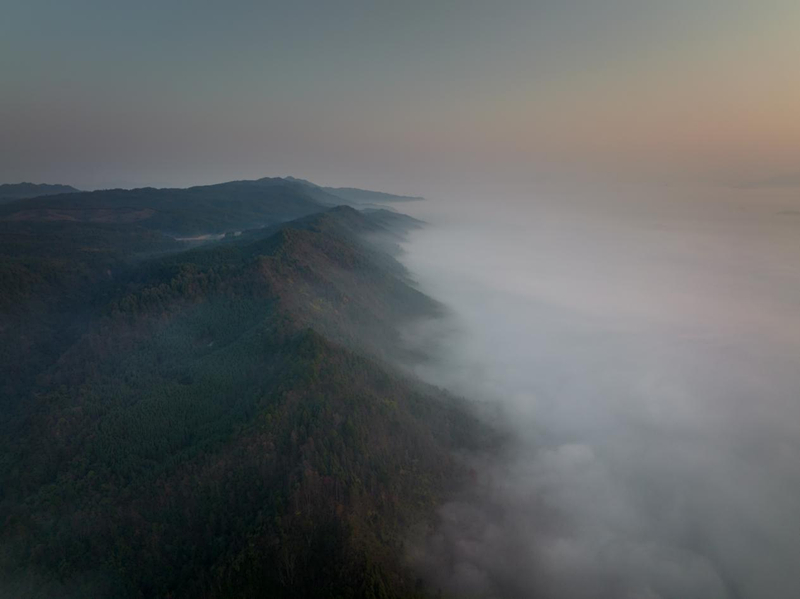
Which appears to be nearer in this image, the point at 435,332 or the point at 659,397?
the point at 659,397

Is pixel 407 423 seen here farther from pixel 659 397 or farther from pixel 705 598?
pixel 659 397

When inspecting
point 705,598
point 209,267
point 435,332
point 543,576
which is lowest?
point 705,598

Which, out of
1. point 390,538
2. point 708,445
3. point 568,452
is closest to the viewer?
point 390,538

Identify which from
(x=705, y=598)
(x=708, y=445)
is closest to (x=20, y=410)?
(x=705, y=598)

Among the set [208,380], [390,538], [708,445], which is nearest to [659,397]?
[708,445]

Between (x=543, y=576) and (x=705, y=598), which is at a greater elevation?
(x=543, y=576)

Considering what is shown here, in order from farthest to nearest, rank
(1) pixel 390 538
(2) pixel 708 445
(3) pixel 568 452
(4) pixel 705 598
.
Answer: (2) pixel 708 445, (3) pixel 568 452, (4) pixel 705 598, (1) pixel 390 538

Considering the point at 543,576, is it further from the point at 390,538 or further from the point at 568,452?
the point at 568,452
